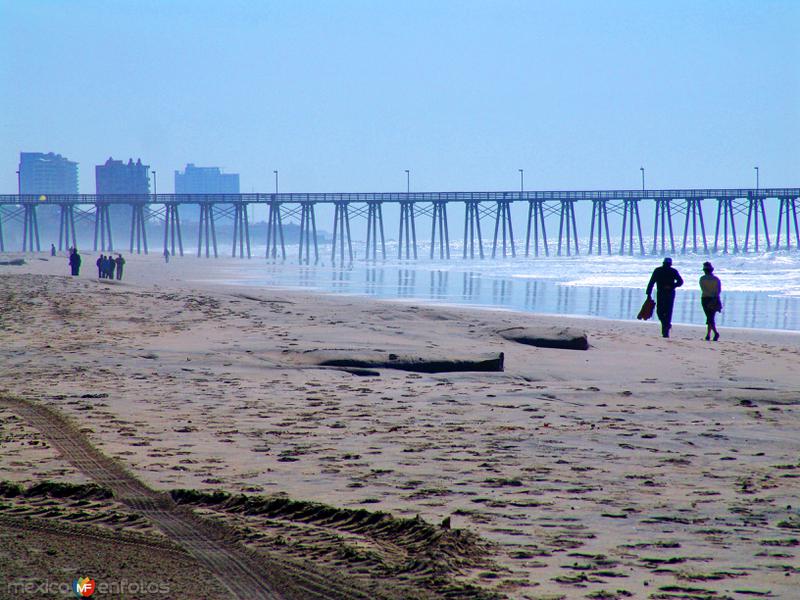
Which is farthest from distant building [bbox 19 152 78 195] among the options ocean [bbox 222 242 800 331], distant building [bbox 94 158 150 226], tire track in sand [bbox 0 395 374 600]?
tire track in sand [bbox 0 395 374 600]

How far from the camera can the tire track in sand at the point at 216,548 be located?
10.0 feet

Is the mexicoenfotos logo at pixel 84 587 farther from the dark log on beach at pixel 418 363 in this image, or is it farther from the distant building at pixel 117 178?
the distant building at pixel 117 178

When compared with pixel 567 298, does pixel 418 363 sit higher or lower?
higher

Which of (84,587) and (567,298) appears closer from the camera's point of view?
(84,587)

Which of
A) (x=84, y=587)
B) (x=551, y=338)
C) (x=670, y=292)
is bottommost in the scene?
(x=551, y=338)

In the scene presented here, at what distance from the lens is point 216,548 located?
137 inches

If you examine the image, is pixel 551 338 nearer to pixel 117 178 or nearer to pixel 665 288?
pixel 665 288

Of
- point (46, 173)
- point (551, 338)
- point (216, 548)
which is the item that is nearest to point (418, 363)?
point (551, 338)

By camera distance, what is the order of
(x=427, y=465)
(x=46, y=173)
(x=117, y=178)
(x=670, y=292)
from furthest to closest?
1. (x=46, y=173)
2. (x=117, y=178)
3. (x=670, y=292)
4. (x=427, y=465)

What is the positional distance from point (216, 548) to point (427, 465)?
1627 millimetres

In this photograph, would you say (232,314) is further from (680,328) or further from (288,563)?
(288,563)

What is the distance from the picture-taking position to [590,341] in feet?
37.9

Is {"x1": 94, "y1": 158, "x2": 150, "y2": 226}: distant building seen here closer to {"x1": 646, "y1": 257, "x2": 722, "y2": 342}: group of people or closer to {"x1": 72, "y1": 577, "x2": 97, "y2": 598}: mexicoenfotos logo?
{"x1": 646, "y1": 257, "x2": 722, "y2": 342}: group of people

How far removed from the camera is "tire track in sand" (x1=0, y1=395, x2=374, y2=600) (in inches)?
120
